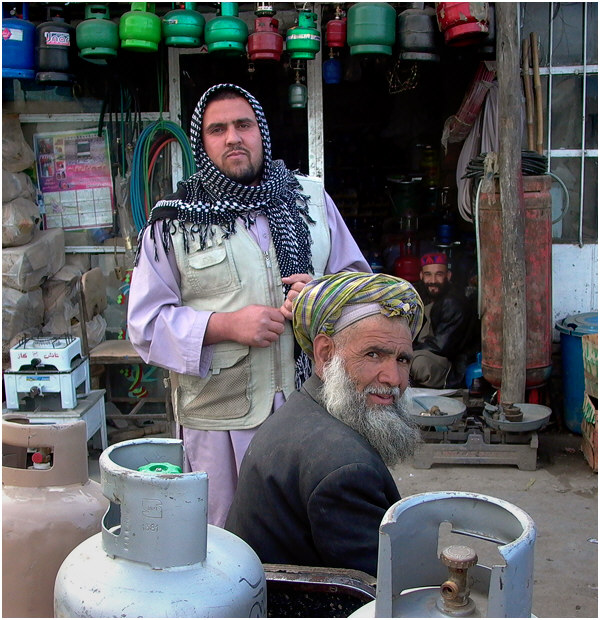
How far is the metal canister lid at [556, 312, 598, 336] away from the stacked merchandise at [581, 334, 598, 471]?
1.00 feet

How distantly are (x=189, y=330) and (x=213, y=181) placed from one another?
21.9 inches

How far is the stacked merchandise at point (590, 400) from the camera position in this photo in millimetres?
4949

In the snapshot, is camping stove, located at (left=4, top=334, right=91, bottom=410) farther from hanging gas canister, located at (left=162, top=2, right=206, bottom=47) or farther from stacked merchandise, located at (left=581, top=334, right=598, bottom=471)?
stacked merchandise, located at (left=581, top=334, right=598, bottom=471)

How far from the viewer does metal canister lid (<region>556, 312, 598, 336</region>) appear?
5.52m

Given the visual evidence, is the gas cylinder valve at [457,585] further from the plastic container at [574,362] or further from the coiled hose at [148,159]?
the coiled hose at [148,159]

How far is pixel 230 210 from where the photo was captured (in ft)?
9.36

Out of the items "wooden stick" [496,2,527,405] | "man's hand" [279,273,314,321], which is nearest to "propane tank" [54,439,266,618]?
"man's hand" [279,273,314,321]

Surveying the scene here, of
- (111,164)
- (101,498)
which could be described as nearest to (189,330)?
(101,498)

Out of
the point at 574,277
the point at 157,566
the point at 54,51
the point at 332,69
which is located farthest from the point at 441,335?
the point at 157,566

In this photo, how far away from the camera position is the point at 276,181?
2.94m

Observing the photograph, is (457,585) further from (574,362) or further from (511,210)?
(574,362)

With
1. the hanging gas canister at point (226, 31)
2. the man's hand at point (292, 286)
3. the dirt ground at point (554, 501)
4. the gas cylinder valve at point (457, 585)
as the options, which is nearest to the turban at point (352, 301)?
the man's hand at point (292, 286)

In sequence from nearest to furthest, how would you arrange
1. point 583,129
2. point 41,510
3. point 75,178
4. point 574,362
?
point 41,510
point 574,362
point 583,129
point 75,178

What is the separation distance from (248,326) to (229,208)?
45 cm
